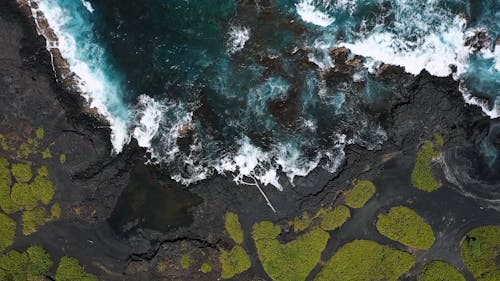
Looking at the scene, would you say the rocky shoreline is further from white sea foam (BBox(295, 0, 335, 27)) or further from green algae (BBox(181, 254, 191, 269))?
white sea foam (BBox(295, 0, 335, 27))

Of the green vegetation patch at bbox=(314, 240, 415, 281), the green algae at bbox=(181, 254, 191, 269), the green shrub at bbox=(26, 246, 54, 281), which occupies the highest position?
the green shrub at bbox=(26, 246, 54, 281)

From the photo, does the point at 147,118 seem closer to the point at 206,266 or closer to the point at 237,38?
the point at 237,38

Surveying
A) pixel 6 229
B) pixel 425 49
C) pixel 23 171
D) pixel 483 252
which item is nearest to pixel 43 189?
pixel 23 171

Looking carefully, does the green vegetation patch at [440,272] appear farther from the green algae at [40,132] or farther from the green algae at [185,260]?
the green algae at [40,132]

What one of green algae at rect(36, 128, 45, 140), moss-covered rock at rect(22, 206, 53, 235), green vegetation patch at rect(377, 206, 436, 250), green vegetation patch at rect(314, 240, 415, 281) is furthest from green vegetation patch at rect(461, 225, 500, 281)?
green algae at rect(36, 128, 45, 140)

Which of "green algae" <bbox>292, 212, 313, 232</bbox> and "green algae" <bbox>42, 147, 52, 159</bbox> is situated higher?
"green algae" <bbox>42, 147, 52, 159</bbox>

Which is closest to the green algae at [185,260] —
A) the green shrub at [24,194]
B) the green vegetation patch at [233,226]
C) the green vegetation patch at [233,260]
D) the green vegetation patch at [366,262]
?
the green vegetation patch at [233,260]
